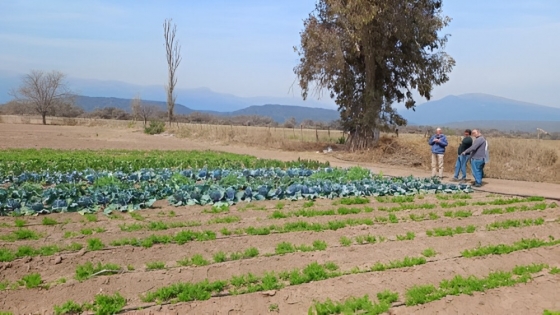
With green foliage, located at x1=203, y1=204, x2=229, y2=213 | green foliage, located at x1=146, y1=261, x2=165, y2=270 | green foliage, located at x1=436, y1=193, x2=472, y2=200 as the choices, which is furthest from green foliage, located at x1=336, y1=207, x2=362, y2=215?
green foliage, located at x1=146, y1=261, x2=165, y2=270

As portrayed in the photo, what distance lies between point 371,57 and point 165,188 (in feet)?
58.6

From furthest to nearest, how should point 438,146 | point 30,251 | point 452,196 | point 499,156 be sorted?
point 499,156 → point 438,146 → point 452,196 → point 30,251

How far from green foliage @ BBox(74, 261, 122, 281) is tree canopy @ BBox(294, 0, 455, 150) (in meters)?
19.9

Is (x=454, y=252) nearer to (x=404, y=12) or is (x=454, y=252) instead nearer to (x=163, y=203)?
(x=163, y=203)

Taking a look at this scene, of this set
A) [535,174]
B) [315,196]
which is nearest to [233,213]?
[315,196]

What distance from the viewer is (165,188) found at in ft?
36.5

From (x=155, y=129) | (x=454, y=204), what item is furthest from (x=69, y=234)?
(x=155, y=129)

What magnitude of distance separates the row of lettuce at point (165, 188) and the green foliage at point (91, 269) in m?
2.99

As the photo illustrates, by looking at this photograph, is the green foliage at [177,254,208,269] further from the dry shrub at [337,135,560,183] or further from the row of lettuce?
the dry shrub at [337,135,560,183]

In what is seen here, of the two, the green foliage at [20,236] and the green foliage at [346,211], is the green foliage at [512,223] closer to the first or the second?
the green foliage at [346,211]

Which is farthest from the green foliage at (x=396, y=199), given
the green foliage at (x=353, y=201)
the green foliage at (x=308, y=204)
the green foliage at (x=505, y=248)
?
the green foliage at (x=505, y=248)

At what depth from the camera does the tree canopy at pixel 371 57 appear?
964 inches

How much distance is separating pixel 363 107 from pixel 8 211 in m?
20.9

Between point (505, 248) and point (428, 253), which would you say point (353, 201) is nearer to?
point (428, 253)
